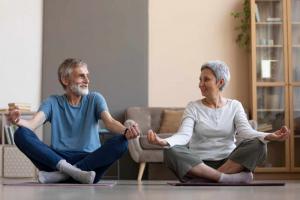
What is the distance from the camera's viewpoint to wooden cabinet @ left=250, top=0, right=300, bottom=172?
22.2 ft

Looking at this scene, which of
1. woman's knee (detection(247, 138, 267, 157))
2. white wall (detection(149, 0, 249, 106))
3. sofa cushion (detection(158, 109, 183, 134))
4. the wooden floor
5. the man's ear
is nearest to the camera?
the wooden floor

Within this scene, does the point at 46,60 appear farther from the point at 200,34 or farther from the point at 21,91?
the point at 200,34

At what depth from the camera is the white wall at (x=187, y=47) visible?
23.5 feet

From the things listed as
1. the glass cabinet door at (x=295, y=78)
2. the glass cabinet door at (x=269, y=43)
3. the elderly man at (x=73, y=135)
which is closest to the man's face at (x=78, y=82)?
the elderly man at (x=73, y=135)

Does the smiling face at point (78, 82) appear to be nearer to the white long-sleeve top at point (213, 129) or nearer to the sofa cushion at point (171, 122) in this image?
the white long-sleeve top at point (213, 129)

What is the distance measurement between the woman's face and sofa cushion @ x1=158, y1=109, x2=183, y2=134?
2912 millimetres

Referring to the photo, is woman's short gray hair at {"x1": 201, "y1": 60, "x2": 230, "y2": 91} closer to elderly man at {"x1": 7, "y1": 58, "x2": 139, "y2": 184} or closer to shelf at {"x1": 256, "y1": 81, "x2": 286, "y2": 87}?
elderly man at {"x1": 7, "y1": 58, "x2": 139, "y2": 184}

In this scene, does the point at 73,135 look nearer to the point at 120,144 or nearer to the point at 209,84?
the point at 120,144

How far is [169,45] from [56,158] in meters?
4.01

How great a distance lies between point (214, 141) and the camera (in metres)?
3.71

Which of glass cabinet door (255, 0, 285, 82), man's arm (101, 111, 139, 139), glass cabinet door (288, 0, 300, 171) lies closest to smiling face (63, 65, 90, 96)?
man's arm (101, 111, 139, 139)

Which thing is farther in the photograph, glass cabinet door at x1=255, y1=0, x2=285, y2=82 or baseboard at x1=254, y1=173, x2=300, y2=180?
glass cabinet door at x1=255, y1=0, x2=285, y2=82

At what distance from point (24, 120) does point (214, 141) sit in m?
1.18

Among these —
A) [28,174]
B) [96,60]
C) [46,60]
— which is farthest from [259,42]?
[28,174]
